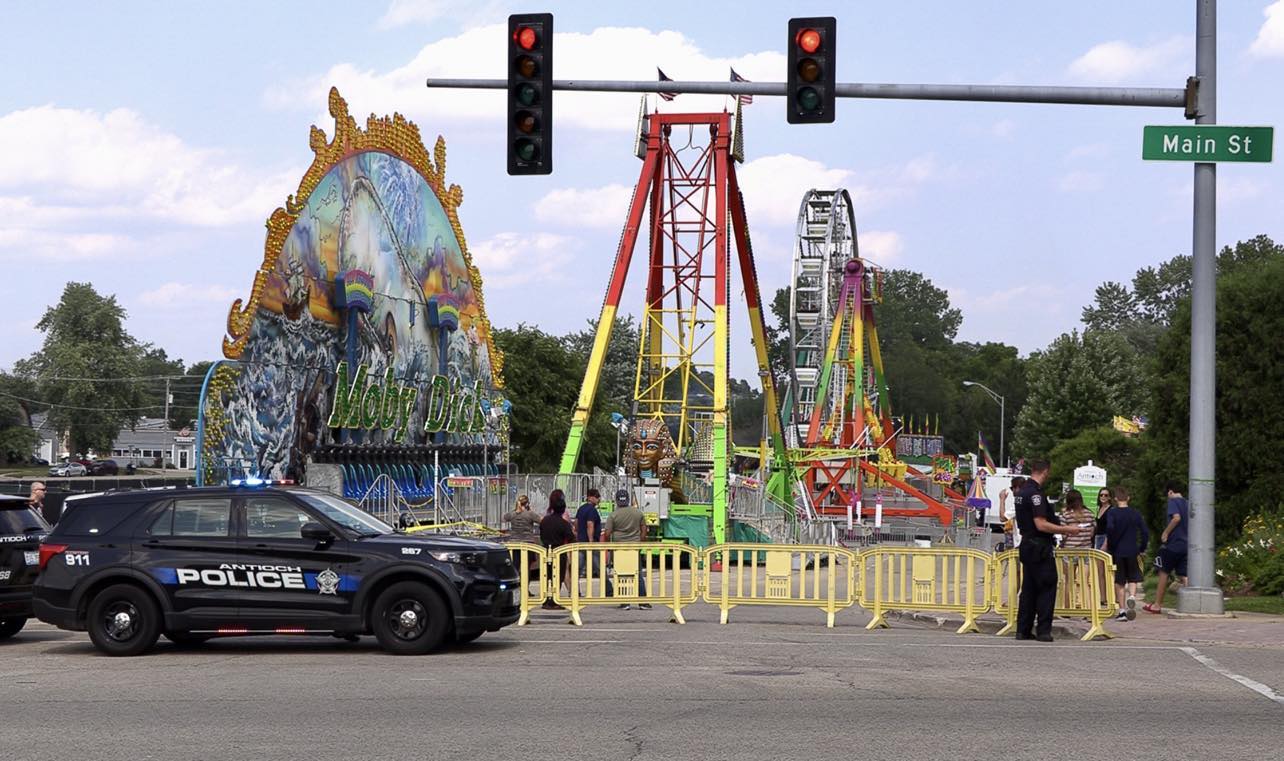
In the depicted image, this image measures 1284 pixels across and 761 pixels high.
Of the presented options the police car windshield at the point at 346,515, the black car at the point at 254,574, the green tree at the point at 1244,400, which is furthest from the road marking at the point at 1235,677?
the green tree at the point at 1244,400

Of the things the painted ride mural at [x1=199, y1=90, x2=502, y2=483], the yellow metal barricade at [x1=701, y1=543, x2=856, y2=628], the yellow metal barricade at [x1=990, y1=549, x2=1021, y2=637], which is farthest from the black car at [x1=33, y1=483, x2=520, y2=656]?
the painted ride mural at [x1=199, y1=90, x2=502, y2=483]

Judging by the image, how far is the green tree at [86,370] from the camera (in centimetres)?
9869

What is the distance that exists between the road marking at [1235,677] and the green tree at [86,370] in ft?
302

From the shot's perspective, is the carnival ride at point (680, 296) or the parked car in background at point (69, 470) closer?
the carnival ride at point (680, 296)

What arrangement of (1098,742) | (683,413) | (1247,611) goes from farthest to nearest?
(683,413) < (1247,611) < (1098,742)

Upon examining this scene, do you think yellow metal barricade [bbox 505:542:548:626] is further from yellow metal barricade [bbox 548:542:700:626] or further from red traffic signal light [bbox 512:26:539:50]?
red traffic signal light [bbox 512:26:539:50]

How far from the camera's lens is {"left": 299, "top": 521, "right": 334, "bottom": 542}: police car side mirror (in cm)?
1473

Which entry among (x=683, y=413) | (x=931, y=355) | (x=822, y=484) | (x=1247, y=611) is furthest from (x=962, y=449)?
(x=1247, y=611)

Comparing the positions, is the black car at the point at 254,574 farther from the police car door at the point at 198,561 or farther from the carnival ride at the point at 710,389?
the carnival ride at the point at 710,389

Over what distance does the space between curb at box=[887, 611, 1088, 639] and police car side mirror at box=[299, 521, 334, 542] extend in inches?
307

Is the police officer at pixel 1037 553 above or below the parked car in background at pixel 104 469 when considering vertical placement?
above

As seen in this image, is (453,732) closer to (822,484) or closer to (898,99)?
A: (898,99)

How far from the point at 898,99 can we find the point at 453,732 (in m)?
10.3

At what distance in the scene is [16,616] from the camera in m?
17.0
